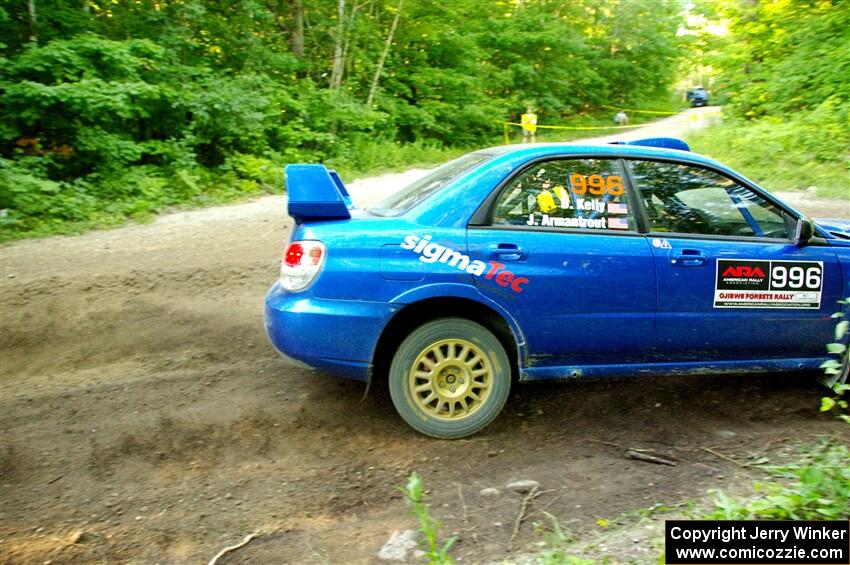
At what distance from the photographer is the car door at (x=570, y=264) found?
4.12m

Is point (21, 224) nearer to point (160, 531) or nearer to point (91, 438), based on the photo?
point (91, 438)

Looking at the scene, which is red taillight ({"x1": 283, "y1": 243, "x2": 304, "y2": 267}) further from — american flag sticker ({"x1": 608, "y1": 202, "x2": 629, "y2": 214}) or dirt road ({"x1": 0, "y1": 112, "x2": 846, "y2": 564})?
american flag sticker ({"x1": 608, "y1": 202, "x2": 629, "y2": 214})

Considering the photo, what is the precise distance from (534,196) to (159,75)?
391 inches

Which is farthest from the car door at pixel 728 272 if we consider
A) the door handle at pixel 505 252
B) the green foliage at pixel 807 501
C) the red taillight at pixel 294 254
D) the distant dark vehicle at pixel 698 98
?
the distant dark vehicle at pixel 698 98

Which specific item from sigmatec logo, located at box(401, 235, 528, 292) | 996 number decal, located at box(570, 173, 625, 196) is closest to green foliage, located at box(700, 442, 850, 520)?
sigmatec logo, located at box(401, 235, 528, 292)

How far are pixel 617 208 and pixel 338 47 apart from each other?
1312 cm

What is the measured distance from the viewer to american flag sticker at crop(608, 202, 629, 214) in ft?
14.2

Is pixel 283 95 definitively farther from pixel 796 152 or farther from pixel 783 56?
pixel 783 56

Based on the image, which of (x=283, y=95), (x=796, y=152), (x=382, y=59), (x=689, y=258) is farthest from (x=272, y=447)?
(x=382, y=59)

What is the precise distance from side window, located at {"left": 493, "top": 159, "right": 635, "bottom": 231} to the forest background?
24.2 ft

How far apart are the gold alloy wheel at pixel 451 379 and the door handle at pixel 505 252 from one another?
0.56 m

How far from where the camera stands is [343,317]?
4.04 meters

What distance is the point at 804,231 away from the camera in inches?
171

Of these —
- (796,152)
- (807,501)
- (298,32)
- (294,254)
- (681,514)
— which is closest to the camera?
(807,501)
